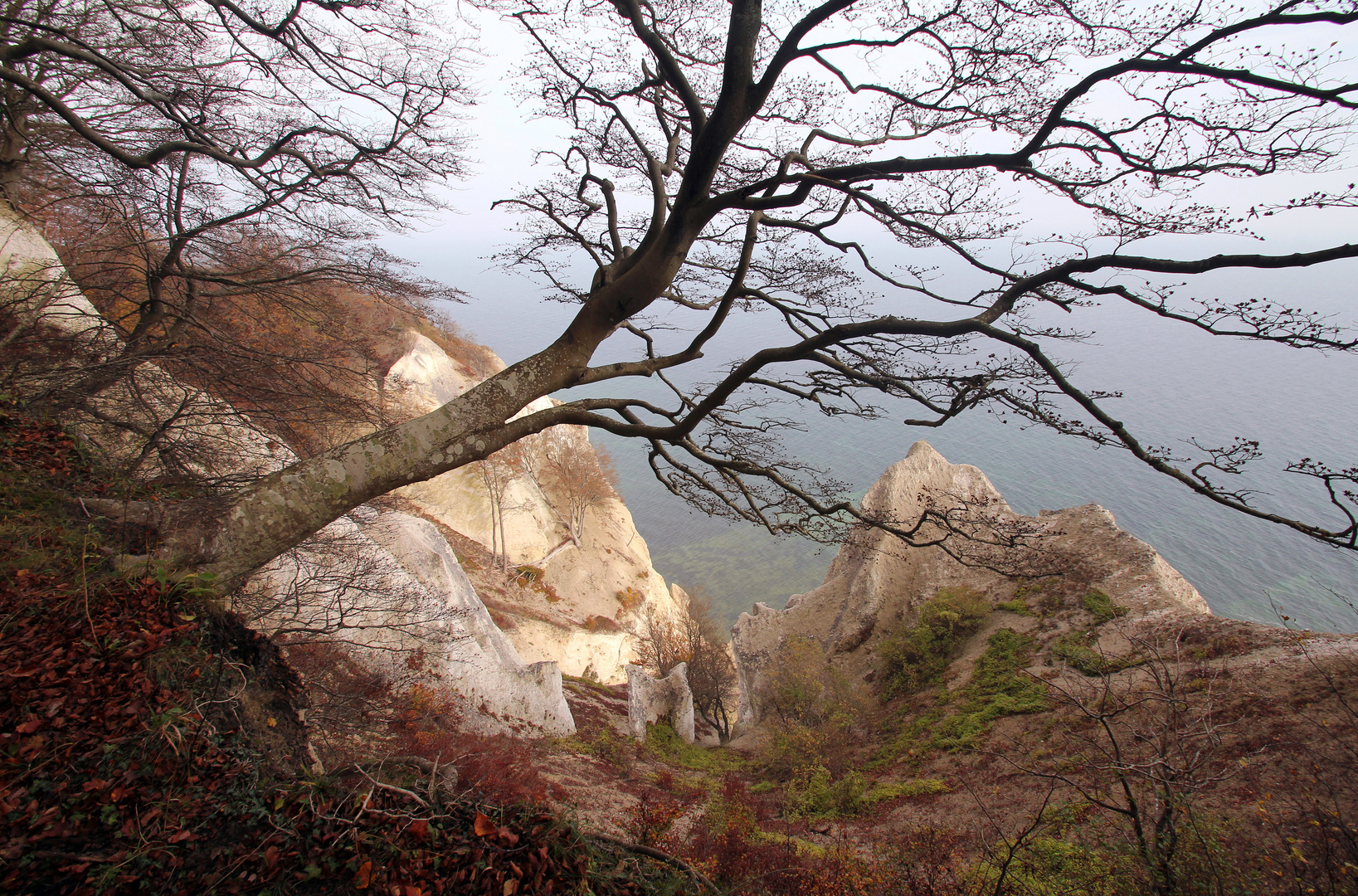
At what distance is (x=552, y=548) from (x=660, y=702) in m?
15.2

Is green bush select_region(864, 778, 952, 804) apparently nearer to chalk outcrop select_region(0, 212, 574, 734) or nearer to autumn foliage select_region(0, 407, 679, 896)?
chalk outcrop select_region(0, 212, 574, 734)

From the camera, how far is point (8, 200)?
20.9 feet

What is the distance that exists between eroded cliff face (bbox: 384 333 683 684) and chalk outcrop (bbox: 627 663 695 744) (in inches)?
267

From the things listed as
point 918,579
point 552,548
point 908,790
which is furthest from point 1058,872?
point 552,548

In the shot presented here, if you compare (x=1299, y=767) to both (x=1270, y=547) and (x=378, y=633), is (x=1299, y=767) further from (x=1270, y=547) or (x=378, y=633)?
(x=1270, y=547)

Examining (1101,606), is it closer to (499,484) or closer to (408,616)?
(408,616)

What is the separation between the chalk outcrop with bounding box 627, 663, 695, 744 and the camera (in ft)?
45.1

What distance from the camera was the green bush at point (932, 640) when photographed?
11977 mm

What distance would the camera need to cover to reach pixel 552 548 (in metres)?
28.5

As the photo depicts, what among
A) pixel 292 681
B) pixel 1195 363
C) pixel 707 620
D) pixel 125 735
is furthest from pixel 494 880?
pixel 1195 363

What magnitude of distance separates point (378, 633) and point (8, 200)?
730cm

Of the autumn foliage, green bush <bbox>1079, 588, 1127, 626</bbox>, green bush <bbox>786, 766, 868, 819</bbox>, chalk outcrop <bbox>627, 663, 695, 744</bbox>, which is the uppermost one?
green bush <bbox>1079, 588, 1127, 626</bbox>

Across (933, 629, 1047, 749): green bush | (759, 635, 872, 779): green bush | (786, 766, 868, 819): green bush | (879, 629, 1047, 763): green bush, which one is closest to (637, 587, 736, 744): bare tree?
(759, 635, 872, 779): green bush

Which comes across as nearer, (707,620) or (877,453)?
(707,620)
